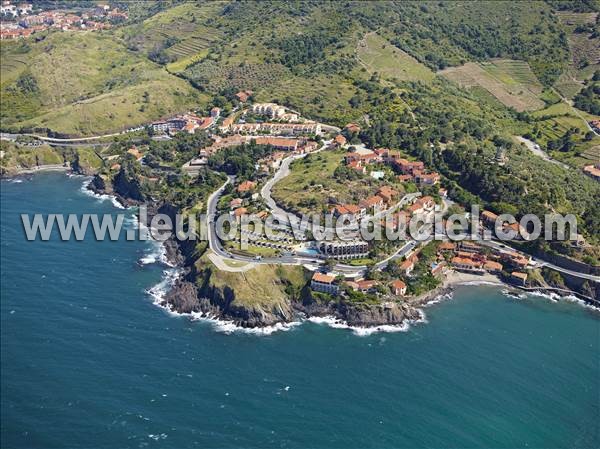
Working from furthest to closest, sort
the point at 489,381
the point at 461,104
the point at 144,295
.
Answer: the point at 461,104
the point at 144,295
the point at 489,381

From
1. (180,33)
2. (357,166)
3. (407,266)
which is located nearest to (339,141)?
(357,166)

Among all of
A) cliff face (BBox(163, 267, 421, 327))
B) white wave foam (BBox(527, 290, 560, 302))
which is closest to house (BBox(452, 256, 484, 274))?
white wave foam (BBox(527, 290, 560, 302))

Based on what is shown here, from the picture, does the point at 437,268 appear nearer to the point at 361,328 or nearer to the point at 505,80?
the point at 361,328

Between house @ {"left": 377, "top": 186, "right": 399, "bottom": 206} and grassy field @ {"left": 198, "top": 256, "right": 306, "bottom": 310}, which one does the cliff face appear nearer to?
grassy field @ {"left": 198, "top": 256, "right": 306, "bottom": 310}

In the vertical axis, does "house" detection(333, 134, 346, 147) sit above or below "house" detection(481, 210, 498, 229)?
above

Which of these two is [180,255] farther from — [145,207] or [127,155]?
[127,155]

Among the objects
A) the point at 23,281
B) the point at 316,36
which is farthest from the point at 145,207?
the point at 316,36
